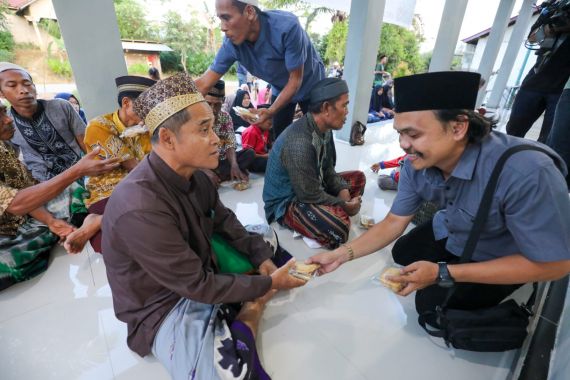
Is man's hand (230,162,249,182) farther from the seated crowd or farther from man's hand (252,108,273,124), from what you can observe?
the seated crowd

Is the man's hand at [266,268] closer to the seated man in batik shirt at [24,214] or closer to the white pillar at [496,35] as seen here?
the seated man in batik shirt at [24,214]

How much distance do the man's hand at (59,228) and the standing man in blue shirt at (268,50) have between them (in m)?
1.66

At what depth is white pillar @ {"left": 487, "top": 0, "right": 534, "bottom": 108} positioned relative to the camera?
28.8 ft

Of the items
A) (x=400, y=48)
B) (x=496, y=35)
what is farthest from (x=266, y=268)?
(x=400, y=48)

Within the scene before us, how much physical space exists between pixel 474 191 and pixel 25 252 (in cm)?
263

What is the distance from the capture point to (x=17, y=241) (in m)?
1.83

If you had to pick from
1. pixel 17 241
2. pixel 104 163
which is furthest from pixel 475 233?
pixel 17 241

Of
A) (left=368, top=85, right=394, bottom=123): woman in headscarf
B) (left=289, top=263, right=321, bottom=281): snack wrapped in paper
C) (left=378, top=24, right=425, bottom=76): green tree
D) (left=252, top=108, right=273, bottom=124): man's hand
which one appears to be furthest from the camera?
(left=378, top=24, right=425, bottom=76): green tree

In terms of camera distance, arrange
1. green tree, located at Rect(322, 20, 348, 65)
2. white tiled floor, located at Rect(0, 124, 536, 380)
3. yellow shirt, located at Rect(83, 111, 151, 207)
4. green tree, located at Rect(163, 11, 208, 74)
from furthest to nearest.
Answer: green tree, located at Rect(163, 11, 208, 74) → green tree, located at Rect(322, 20, 348, 65) → yellow shirt, located at Rect(83, 111, 151, 207) → white tiled floor, located at Rect(0, 124, 536, 380)

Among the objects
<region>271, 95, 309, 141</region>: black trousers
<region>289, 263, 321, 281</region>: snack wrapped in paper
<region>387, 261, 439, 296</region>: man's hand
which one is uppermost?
<region>271, 95, 309, 141</region>: black trousers

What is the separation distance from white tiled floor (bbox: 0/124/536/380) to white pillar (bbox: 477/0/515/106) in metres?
8.90

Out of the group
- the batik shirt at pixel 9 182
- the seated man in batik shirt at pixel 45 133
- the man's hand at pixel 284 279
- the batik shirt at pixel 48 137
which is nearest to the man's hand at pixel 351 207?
the man's hand at pixel 284 279

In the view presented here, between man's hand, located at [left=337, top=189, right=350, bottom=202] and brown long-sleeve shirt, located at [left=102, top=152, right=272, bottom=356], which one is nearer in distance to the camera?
brown long-sleeve shirt, located at [left=102, top=152, right=272, bottom=356]

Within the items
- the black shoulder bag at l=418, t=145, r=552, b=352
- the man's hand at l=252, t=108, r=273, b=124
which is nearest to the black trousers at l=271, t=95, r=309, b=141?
the man's hand at l=252, t=108, r=273, b=124
